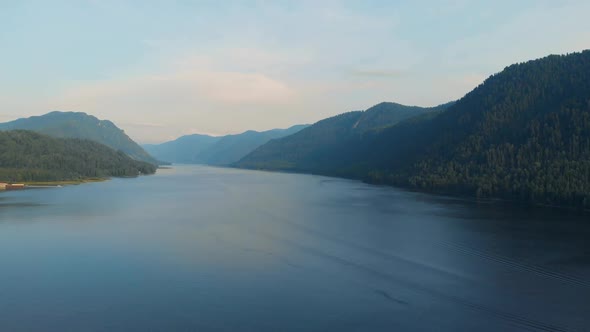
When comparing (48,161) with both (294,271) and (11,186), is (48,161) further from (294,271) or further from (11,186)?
(294,271)

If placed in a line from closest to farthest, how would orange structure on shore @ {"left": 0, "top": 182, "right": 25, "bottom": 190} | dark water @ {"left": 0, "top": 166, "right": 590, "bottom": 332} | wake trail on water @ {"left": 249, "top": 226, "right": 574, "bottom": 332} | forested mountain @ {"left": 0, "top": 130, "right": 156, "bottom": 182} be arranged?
wake trail on water @ {"left": 249, "top": 226, "right": 574, "bottom": 332}
dark water @ {"left": 0, "top": 166, "right": 590, "bottom": 332}
orange structure on shore @ {"left": 0, "top": 182, "right": 25, "bottom": 190}
forested mountain @ {"left": 0, "top": 130, "right": 156, "bottom": 182}

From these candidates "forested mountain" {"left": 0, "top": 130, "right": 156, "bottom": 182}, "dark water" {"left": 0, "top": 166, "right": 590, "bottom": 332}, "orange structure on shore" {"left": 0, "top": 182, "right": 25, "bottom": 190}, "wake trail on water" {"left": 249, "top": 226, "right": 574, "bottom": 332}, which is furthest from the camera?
"forested mountain" {"left": 0, "top": 130, "right": 156, "bottom": 182}

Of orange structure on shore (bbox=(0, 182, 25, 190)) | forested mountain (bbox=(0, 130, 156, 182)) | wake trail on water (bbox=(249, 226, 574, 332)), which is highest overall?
forested mountain (bbox=(0, 130, 156, 182))

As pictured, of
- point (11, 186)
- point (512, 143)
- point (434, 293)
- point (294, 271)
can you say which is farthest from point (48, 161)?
point (434, 293)

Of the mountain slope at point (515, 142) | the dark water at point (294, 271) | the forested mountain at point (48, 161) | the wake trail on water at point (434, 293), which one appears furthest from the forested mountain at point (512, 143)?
the forested mountain at point (48, 161)

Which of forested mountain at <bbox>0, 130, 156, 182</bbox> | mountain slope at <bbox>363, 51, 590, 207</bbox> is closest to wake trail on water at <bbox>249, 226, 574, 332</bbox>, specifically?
mountain slope at <bbox>363, 51, 590, 207</bbox>

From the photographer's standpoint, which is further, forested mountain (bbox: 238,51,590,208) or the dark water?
forested mountain (bbox: 238,51,590,208)

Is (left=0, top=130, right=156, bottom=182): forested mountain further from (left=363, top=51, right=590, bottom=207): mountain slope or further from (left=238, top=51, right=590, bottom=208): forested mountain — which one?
(left=363, top=51, right=590, bottom=207): mountain slope

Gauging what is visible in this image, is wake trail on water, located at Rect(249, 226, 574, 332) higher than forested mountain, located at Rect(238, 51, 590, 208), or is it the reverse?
forested mountain, located at Rect(238, 51, 590, 208)
